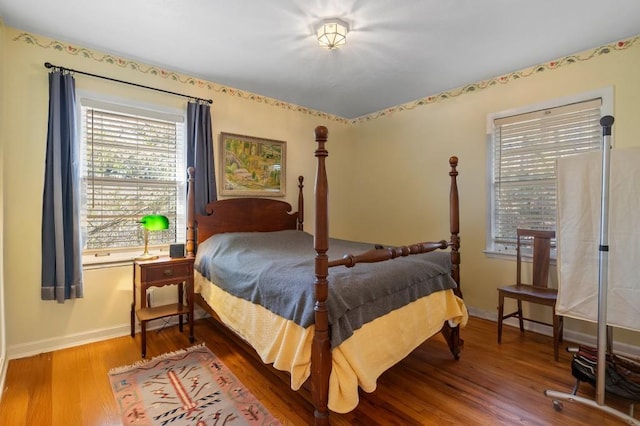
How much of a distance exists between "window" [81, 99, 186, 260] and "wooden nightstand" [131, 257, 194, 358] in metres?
0.41

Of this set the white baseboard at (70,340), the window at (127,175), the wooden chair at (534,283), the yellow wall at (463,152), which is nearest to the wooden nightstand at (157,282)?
the white baseboard at (70,340)

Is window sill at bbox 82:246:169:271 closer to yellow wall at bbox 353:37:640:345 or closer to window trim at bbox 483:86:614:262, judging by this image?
yellow wall at bbox 353:37:640:345

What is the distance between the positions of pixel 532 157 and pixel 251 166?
2.97m

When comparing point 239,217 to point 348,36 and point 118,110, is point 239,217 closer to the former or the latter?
point 118,110

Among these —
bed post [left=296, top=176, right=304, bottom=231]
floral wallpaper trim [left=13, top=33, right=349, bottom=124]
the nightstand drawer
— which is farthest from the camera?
bed post [left=296, top=176, right=304, bottom=231]

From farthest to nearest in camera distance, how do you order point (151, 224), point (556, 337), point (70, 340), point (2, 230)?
point (151, 224) < point (70, 340) < point (556, 337) < point (2, 230)

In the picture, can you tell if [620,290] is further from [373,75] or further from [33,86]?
[33,86]

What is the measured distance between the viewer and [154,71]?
296cm

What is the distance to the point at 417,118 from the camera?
12.6ft

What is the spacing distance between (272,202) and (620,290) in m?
3.09

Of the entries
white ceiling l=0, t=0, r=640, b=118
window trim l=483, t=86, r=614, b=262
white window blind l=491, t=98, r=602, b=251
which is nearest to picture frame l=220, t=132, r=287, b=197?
white ceiling l=0, t=0, r=640, b=118

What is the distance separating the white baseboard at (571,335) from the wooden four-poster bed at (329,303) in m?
1.03

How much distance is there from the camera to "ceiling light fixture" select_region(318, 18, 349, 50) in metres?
2.20

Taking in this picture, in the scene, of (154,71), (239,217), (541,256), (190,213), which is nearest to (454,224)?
(541,256)
